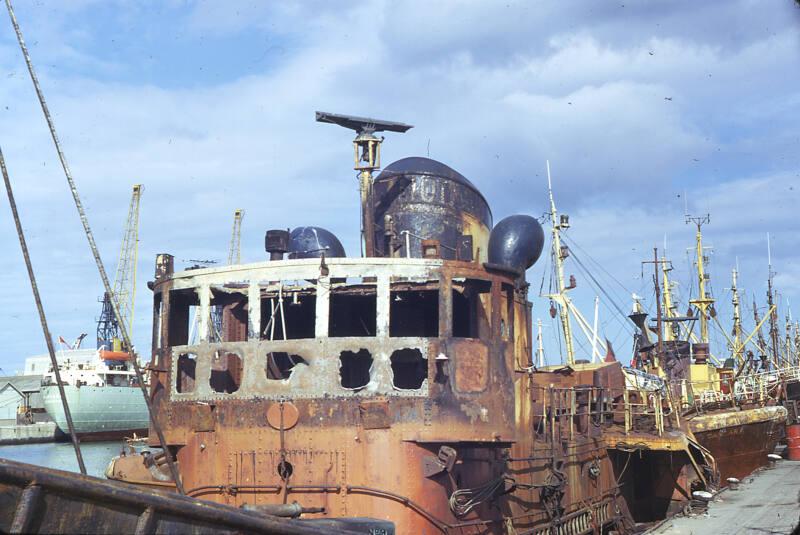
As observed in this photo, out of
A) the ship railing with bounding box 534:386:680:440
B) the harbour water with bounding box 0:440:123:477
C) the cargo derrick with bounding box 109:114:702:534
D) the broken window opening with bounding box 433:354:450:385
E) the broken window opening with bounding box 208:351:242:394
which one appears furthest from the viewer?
the harbour water with bounding box 0:440:123:477

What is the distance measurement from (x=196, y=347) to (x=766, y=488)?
1560cm

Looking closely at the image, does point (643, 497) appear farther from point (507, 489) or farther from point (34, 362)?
point (34, 362)

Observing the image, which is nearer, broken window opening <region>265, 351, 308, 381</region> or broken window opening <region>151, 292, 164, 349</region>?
broken window opening <region>265, 351, 308, 381</region>

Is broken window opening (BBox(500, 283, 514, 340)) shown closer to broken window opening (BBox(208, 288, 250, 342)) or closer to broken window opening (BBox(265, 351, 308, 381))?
broken window opening (BBox(265, 351, 308, 381))

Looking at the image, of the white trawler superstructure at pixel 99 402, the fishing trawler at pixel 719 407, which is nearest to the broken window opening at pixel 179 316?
the fishing trawler at pixel 719 407

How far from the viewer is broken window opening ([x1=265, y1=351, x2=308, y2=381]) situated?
13.7 metres

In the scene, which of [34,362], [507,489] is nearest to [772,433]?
[507,489]

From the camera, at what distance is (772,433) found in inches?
1248

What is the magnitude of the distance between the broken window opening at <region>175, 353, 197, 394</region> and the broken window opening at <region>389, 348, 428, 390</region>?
377 centimetres

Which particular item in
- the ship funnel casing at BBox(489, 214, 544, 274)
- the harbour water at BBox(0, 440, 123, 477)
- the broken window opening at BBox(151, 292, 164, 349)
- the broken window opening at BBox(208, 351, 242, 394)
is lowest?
the harbour water at BBox(0, 440, 123, 477)

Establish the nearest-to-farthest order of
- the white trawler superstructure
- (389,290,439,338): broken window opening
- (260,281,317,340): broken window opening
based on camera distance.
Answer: (260,281,317,340): broken window opening
(389,290,439,338): broken window opening
the white trawler superstructure

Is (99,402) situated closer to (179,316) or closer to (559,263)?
(559,263)

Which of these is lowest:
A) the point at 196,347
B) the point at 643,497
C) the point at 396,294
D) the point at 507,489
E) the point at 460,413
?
the point at 643,497

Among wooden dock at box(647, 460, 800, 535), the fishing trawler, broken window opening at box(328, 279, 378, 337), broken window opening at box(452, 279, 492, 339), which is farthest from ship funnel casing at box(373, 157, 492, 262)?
the fishing trawler
